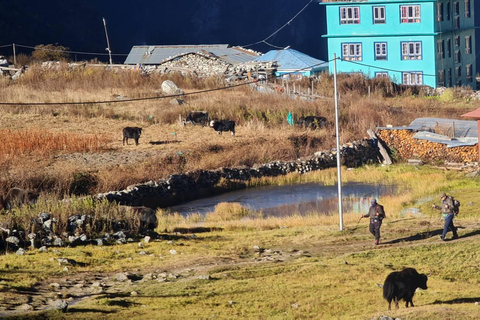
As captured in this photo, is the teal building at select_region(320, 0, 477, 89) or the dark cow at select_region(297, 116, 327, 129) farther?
the teal building at select_region(320, 0, 477, 89)

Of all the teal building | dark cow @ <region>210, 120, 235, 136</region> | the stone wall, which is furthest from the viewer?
the teal building

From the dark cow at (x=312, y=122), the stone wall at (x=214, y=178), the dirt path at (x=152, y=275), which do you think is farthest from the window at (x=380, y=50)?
the dirt path at (x=152, y=275)

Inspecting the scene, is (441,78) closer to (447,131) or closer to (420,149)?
(447,131)

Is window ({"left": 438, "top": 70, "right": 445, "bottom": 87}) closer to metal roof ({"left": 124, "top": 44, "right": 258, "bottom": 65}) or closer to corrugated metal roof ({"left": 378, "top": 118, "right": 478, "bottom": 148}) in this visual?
metal roof ({"left": 124, "top": 44, "right": 258, "bottom": 65})

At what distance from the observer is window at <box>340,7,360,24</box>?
208ft

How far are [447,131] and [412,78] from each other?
69.9 ft

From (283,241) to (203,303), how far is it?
23.5 ft

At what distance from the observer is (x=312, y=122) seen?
146 ft

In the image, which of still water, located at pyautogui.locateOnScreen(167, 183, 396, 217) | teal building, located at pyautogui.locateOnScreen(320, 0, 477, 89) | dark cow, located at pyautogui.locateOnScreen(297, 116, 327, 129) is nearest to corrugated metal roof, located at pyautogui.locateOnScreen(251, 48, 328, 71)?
teal building, located at pyautogui.locateOnScreen(320, 0, 477, 89)

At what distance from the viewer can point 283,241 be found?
25.0 m

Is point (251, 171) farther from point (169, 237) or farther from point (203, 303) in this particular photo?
point (203, 303)

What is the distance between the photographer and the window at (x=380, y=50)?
→ 63.0 meters

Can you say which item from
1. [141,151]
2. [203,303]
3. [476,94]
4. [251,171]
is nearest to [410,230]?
[203,303]

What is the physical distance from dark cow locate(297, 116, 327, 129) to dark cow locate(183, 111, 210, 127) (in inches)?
182
